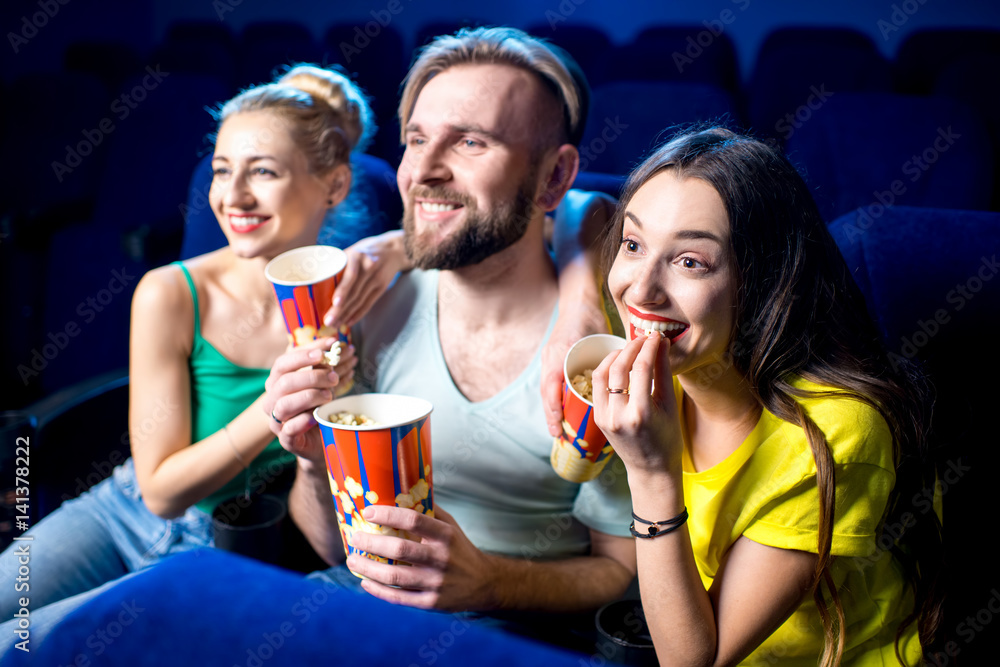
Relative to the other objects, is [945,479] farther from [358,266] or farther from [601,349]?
[358,266]

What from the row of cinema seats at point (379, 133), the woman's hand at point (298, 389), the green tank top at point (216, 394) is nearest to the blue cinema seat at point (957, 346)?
the row of cinema seats at point (379, 133)

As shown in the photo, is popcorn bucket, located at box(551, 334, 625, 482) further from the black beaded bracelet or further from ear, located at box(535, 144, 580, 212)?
ear, located at box(535, 144, 580, 212)

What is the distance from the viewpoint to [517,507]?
1313 millimetres

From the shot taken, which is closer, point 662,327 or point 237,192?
point 662,327

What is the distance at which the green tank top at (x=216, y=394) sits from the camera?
1432mm

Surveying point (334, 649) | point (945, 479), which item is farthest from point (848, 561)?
point (334, 649)

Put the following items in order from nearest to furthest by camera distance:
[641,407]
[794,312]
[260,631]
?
1. [260,631]
2. [641,407]
3. [794,312]

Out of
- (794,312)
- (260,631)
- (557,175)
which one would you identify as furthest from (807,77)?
(260,631)

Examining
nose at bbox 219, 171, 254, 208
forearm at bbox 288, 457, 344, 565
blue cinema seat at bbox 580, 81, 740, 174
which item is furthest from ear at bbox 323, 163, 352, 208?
blue cinema seat at bbox 580, 81, 740, 174

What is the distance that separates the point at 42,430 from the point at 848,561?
137 cm

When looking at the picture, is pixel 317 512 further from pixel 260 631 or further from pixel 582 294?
pixel 260 631

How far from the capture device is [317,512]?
1.32 metres

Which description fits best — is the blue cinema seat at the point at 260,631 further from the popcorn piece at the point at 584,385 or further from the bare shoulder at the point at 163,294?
the bare shoulder at the point at 163,294

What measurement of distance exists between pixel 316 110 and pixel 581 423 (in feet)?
2.87
